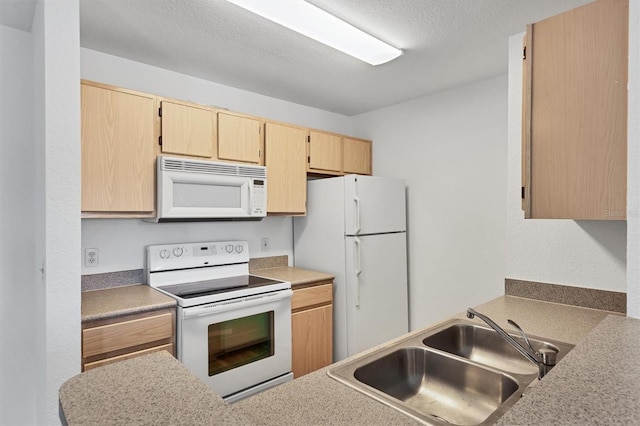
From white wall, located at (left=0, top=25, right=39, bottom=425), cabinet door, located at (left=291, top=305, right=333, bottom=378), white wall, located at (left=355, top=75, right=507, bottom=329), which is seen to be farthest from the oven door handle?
white wall, located at (left=355, top=75, right=507, bottom=329)

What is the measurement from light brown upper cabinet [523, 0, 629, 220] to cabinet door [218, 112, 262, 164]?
1848mm

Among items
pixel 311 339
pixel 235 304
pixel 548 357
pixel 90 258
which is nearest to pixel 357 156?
pixel 311 339

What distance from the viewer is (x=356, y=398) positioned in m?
0.95

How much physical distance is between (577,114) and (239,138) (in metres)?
2.05

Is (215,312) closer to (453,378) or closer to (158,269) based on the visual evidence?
(158,269)

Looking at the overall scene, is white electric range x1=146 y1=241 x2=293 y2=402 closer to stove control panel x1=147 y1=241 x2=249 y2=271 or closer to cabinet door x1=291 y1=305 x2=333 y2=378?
stove control panel x1=147 y1=241 x2=249 y2=271

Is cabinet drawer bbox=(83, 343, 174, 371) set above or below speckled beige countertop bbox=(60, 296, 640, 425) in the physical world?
below

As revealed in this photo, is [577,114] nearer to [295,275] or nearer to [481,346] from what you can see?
[481,346]

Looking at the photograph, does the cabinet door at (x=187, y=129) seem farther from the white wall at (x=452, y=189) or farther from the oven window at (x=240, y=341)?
the white wall at (x=452, y=189)

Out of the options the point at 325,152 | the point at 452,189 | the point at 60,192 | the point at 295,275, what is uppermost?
the point at 325,152

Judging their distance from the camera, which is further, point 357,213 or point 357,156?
point 357,156

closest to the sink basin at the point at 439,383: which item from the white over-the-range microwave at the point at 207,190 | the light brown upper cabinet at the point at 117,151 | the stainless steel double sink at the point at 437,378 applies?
the stainless steel double sink at the point at 437,378

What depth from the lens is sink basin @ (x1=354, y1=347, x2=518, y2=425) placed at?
1.16 metres

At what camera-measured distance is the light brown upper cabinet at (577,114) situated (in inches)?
50.1
